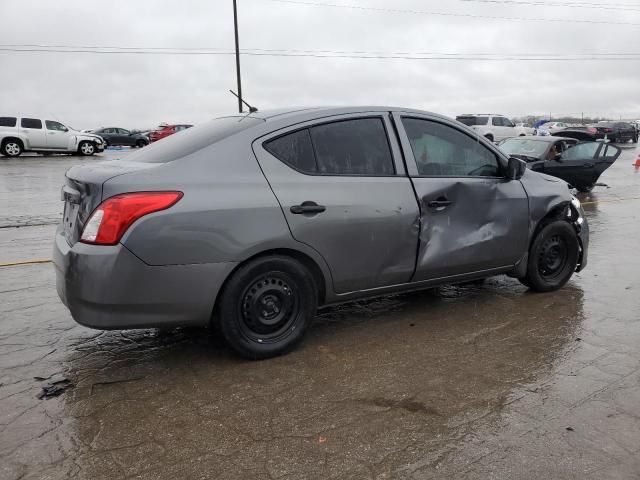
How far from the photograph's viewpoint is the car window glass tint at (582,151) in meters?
13.2

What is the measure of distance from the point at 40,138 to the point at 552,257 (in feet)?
86.1

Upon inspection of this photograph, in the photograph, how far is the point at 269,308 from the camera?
3.70 metres

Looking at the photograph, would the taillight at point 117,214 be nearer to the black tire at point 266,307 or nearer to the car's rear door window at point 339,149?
the black tire at point 266,307

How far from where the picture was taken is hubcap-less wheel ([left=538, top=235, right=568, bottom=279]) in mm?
5137

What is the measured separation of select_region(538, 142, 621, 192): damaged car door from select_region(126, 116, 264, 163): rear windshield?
1077 centimetres

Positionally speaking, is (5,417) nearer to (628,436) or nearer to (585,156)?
(628,436)

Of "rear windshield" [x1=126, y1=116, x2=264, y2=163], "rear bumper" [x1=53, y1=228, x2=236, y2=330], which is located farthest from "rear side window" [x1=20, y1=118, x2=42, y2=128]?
"rear bumper" [x1=53, y1=228, x2=236, y2=330]

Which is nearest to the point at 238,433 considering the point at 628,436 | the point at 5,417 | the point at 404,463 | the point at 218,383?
the point at 218,383

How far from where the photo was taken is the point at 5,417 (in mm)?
3016

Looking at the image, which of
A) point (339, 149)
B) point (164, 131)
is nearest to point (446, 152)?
point (339, 149)

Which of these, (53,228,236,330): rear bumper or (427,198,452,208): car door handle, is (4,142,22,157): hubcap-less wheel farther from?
(427,198,452,208): car door handle

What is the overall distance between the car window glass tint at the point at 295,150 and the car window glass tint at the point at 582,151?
10952mm

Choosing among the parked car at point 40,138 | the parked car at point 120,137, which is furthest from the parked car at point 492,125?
the parked car at point 120,137

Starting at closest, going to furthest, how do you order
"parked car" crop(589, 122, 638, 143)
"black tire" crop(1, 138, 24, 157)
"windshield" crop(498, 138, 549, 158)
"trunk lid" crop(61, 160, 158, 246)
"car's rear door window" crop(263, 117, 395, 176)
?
"trunk lid" crop(61, 160, 158, 246) → "car's rear door window" crop(263, 117, 395, 176) → "windshield" crop(498, 138, 549, 158) → "black tire" crop(1, 138, 24, 157) → "parked car" crop(589, 122, 638, 143)
